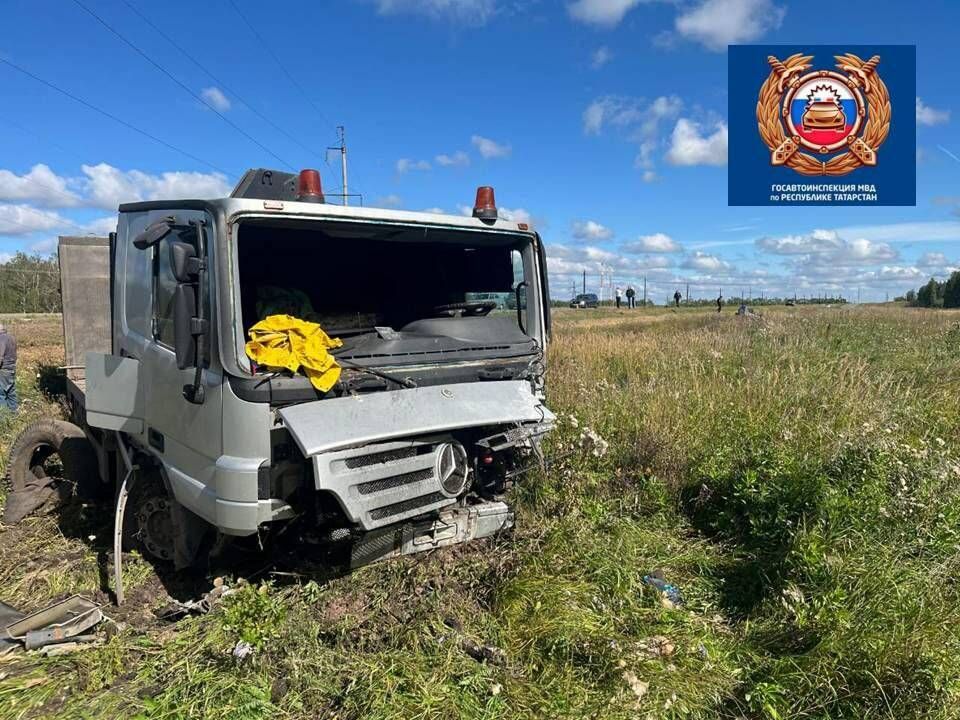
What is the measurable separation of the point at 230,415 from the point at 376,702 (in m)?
1.50

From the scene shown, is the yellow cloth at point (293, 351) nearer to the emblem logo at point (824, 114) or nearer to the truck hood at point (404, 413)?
the truck hood at point (404, 413)

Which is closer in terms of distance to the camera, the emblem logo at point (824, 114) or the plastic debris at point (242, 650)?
the plastic debris at point (242, 650)

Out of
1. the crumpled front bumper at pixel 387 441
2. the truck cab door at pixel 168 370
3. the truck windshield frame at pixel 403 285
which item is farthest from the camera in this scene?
the truck windshield frame at pixel 403 285

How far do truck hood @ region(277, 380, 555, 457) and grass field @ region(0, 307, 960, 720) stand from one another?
3.09 feet

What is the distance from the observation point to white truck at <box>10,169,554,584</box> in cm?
302

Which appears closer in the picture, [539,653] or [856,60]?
[539,653]

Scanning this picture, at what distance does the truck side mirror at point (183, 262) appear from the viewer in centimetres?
301

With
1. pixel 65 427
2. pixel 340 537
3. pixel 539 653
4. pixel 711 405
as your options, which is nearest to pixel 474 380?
pixel 340 537

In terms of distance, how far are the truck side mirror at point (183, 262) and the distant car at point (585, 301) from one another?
200 feet

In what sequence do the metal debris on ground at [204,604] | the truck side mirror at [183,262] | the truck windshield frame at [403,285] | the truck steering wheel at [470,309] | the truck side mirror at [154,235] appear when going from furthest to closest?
1. the truck steering wheel at [470,309]
2. the truck windshield frame at [403,285]
3. the metal debris on ground at [204,604]
4. the truck side mirror at [154,235]
5. the truck side mirror at [183,262]

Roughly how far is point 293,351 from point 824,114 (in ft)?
27.6

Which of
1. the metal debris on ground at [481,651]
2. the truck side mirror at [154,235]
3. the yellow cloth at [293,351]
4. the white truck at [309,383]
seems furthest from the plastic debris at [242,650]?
the truck side mirror at [154,235]

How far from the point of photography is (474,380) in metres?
3.81

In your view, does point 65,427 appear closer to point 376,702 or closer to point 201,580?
point 201,580
